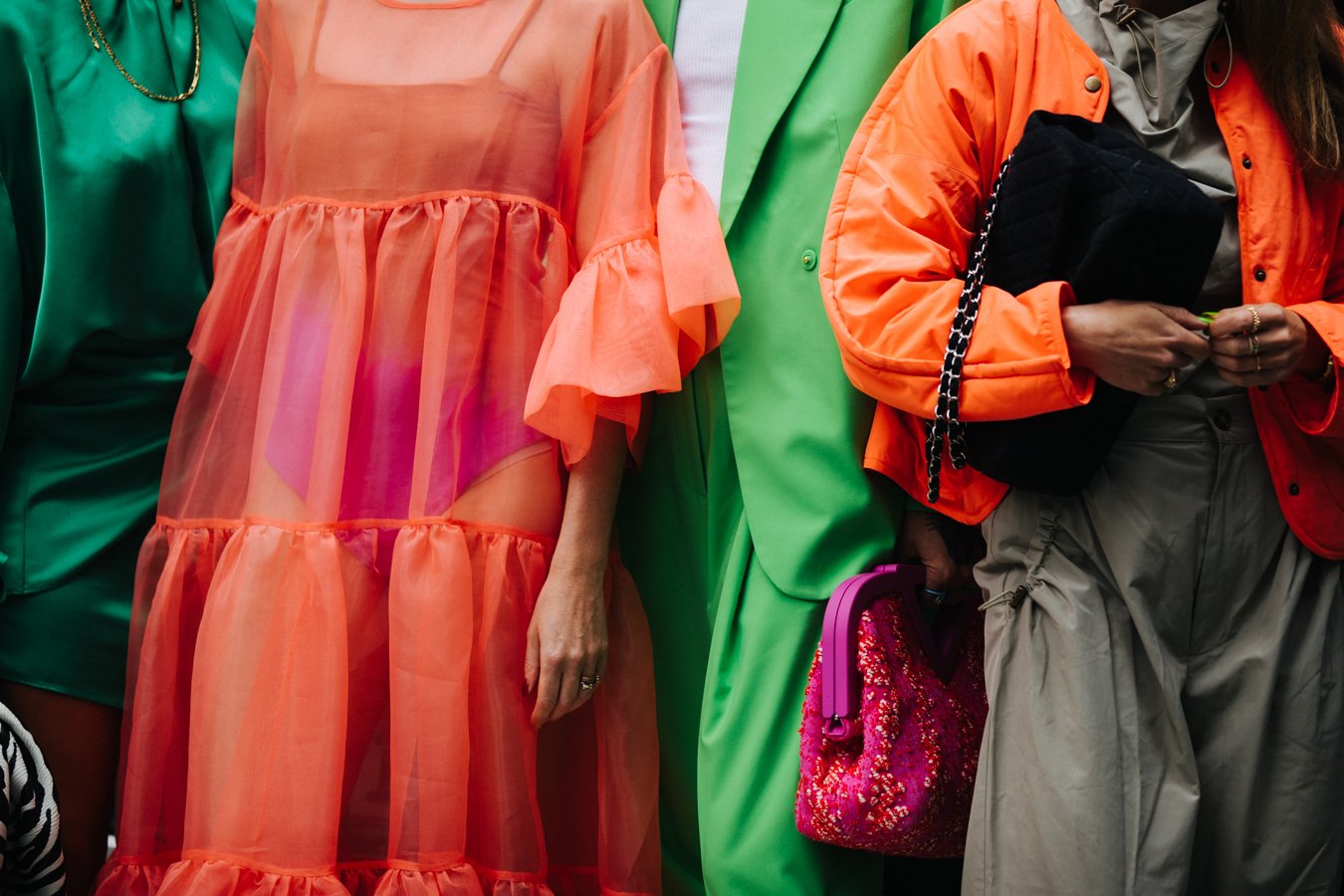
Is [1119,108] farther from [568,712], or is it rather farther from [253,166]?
[253,166]

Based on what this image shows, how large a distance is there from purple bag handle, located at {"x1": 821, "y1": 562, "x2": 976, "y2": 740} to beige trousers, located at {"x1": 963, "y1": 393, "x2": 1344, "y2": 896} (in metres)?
0.19

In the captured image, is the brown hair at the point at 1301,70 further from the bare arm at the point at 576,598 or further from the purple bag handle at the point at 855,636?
the bare arm at the point at 576,598

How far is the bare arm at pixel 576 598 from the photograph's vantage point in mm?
2236

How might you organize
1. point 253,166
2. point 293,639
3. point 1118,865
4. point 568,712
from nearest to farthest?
1. point 1118,865
2. point 293,639
3. point 568,712
4. point 253,166

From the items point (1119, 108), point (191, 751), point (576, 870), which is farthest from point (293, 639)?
point (1119, 108)

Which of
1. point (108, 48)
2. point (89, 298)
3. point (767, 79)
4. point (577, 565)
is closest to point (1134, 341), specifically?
point (767, 79)

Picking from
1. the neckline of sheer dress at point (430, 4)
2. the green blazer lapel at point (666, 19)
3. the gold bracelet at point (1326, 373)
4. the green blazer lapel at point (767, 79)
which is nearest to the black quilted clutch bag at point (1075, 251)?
the gold bracelet at point (1326, 373)

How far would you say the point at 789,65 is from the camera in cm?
234

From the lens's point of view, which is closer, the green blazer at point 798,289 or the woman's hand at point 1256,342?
the woman's hand at point 1256,342

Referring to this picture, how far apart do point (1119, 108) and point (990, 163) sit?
0.19 meters

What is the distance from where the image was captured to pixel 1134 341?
188 cm

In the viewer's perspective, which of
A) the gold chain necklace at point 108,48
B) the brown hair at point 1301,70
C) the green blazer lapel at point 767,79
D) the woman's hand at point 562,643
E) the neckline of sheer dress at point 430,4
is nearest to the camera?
the brown hair at point 1301,70

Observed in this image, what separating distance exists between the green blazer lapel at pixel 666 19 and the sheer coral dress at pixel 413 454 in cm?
8

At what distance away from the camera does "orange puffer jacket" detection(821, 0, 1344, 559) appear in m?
1.94
